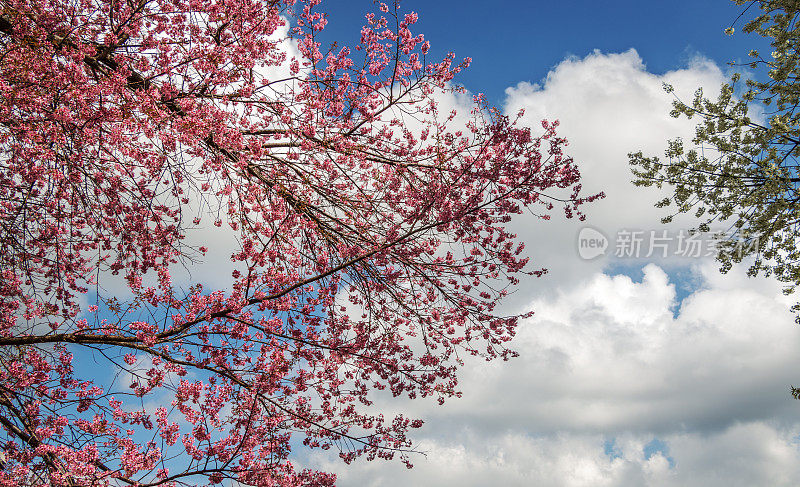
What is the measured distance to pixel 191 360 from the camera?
501 cm

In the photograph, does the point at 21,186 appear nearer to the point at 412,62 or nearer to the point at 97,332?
the point at 97,332

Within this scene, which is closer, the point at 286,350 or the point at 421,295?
the point at 286,350

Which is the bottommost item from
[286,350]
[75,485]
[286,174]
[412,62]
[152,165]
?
[75,485]

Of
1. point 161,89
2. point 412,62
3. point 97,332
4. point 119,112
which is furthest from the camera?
point 412,62

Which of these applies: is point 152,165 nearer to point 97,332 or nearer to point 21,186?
point 21,186

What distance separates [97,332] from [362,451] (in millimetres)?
3246

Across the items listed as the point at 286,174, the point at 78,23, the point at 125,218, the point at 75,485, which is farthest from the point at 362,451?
the point at 78,23

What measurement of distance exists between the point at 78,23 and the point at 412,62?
4.00 m

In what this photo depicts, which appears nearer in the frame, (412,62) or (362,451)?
Answer: (362,451)

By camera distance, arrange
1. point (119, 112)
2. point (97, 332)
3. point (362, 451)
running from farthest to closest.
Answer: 1. point (362, 451)
2. point (119, 112)
3. point (97, 332)

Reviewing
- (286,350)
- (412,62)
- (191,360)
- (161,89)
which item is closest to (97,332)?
(191,360)

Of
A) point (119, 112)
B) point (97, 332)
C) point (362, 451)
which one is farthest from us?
point (362, 451)

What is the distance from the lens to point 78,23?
5895 mm

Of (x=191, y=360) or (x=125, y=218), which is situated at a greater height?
(x=125, y=218)
